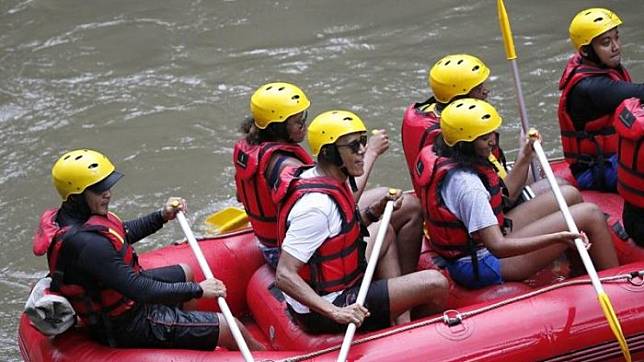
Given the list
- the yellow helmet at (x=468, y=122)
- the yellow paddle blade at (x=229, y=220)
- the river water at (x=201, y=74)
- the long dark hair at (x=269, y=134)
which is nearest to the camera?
the yellow helmet at (x=468, y=122)

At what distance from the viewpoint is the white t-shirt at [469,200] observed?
4789 mm

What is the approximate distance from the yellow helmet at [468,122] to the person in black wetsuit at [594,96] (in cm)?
100

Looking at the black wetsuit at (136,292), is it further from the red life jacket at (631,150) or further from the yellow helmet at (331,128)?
the red life jacket at (631,150)

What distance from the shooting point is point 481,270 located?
504cm

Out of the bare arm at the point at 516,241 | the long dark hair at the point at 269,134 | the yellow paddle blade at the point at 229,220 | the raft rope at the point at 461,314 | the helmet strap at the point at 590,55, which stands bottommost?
the yellow paddle blade at the point at 229,220

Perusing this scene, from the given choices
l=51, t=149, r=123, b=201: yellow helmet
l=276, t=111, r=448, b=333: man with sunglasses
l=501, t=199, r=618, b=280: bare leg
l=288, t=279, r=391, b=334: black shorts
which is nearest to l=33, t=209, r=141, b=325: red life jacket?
l=51, t=149, r=123, b=201: yellow helmet

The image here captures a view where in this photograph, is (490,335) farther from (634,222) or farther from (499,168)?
(499,168)

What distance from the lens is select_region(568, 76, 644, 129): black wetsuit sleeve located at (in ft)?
18.3

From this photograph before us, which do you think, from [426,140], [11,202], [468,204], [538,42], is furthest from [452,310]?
[538,42]

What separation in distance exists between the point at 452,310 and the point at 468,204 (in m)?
0.48

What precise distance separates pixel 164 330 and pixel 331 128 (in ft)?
4.08

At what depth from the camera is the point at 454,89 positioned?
216 inches

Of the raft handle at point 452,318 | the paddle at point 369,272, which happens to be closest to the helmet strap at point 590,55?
the paddle at point 369,272

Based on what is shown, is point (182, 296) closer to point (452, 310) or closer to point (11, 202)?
point (452, 310)
